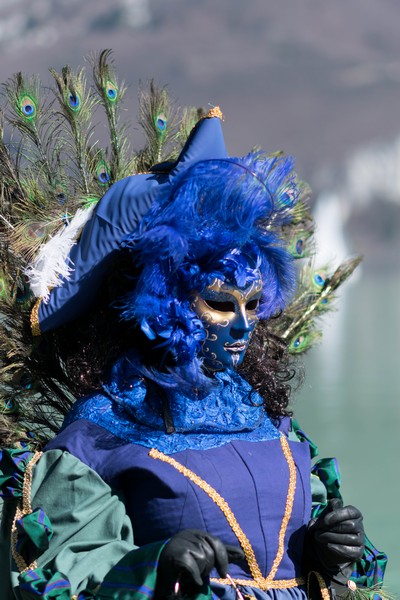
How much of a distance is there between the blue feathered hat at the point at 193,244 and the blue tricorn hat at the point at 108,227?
3 cm

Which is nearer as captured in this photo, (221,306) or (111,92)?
(221,306)

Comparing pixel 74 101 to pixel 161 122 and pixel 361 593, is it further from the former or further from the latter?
pixel 361 593

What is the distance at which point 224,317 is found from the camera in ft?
5.96

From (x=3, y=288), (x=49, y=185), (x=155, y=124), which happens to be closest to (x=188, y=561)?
(x=3, y=288)

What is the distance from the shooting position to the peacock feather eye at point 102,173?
2211 millimetres

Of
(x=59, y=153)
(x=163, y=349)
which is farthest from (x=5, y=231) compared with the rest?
(x=163, y=349)

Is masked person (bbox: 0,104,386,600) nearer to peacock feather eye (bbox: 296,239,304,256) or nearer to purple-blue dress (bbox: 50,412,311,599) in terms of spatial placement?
purple-blue dress (bbox: 50,412,311,599)

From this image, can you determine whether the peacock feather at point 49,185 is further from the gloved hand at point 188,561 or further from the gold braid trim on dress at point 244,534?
the gloved hand at point 188,561

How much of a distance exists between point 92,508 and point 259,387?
0.52 meters

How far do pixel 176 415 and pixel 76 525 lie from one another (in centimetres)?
29

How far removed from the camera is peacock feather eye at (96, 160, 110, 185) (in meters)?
2.21

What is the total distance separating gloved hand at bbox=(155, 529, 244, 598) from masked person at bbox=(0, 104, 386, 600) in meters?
0.08

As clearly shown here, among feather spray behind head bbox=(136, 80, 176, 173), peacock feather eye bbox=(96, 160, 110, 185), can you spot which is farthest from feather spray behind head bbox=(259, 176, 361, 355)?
peacock feather eye bbox=(96, 160, 110, 185)

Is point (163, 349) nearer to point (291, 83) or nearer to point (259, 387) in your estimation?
point (259, 387)
